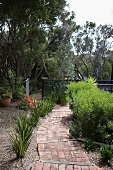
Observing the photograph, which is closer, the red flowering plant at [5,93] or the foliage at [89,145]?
the foliage at [89,145]

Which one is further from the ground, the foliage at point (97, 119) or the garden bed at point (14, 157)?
the foliage at point (97, 119)

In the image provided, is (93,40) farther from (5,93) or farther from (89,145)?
(89,145)

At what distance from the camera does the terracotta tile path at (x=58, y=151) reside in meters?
2.11

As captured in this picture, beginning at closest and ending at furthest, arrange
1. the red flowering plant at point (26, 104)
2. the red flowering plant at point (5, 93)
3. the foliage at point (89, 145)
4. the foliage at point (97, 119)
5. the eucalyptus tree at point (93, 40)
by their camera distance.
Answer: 1. the foliage at point (89, 145)
2. the foliage at point (97, 119)
3. the red flowering plant at point (26, 104)
4. the red flowering plant at point (5, 93)
5. the eucalyptus tree at point (93, 40)

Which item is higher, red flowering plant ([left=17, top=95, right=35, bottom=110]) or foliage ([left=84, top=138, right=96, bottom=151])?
red flowering plant ([left=17, top=95, right=35, bottom=110])

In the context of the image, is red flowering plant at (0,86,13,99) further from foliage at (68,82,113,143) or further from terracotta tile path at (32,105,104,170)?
foliage at (68,82,113,143)

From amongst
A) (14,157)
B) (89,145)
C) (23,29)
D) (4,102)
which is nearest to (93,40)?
(23,29)

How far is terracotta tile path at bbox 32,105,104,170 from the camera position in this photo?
2113mm

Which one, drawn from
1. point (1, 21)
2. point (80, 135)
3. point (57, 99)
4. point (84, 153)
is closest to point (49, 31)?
point (1, 21)

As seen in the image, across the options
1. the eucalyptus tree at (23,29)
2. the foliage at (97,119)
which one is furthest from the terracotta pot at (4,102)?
the foliage at (97,119)

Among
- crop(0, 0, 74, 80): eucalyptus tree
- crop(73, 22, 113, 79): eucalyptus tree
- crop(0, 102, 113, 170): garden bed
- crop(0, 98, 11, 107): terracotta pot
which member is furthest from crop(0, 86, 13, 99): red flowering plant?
crop(73, 22, 113, 79): eucalyptus tree

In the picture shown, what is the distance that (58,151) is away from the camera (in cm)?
248

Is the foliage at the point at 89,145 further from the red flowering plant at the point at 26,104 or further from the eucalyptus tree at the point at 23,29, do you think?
the eucalyptus tree at the point at 23,29

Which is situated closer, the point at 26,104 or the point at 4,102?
the point at 26,104
